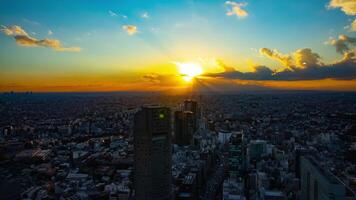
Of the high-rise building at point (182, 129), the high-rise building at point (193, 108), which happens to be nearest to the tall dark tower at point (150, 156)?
the high-rise building at point (182, 129)

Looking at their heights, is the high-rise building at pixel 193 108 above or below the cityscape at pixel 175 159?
above

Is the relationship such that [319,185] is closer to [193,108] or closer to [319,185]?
[319,185]

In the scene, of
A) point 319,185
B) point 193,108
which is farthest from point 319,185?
point 193,108

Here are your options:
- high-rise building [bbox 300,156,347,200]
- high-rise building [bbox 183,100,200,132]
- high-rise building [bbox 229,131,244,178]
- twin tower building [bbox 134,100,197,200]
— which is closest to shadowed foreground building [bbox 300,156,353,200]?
high-rise building [bbox 300,156,347,200]

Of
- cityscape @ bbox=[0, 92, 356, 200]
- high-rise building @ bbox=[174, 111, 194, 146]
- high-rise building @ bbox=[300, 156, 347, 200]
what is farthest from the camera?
high-rise building @ bbox=[174, 111, 194, 146]

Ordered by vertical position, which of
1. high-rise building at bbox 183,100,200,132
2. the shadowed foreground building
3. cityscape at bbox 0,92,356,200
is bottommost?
cityscape at bbox 0,92,356,200

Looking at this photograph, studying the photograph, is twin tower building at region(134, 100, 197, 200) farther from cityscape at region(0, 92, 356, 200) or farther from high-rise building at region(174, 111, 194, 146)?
high-rise building at region(174, 111, 194, 146)

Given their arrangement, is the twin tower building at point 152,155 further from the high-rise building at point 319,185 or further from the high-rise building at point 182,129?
the high-rise building at point 182,129
